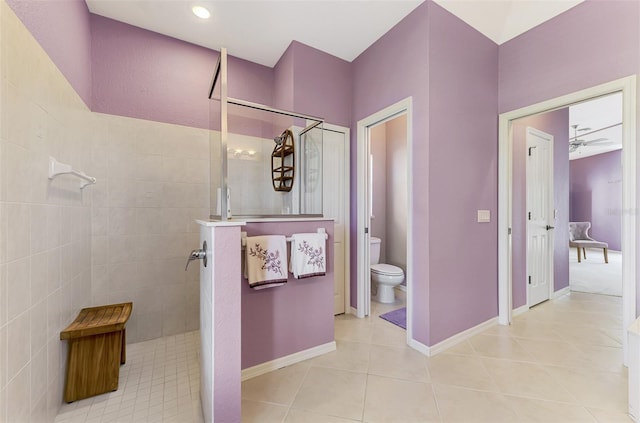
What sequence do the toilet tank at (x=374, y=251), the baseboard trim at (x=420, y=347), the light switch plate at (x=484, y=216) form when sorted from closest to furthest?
the baseboard trim at (x=420, y=347) < the light switch plate at (x=484, y=216) < the toilet tank at (x=374, y=251)

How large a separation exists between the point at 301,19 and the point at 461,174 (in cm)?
Result: 191

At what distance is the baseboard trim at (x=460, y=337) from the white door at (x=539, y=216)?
0.81 m

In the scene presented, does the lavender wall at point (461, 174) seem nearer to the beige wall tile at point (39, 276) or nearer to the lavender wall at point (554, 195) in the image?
the lavender wall at point (554, 195)

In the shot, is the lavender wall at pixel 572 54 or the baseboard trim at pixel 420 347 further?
the baseboard trim at pixel 420 347

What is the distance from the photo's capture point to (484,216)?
2.34 m

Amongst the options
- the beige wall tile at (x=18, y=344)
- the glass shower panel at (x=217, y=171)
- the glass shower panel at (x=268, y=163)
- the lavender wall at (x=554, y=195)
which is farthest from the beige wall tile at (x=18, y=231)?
the lavender wall at (x=554, y=195)

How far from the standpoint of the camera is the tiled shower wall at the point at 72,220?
1043 mm

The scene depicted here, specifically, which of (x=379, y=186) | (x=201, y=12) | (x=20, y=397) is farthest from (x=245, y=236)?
(x=379, y=186)

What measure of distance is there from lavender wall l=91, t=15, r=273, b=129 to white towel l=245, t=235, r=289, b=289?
4.91 ft

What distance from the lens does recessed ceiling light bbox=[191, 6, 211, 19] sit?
2031 mm

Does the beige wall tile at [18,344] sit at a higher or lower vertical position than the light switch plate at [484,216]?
lower

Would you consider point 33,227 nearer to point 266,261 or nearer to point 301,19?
point 266,261

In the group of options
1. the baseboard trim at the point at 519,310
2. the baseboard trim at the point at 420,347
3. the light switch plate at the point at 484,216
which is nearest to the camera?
the baseboard trim at the point at 420,347

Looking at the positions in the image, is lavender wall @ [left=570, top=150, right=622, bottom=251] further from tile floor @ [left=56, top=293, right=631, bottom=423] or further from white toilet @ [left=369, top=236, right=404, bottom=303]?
white toilet @ [left=369, top=236, right=404, bottom=303]
